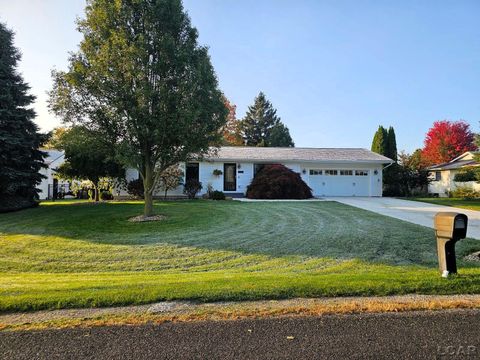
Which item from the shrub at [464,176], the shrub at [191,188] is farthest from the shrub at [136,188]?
the shrub at [464,176]

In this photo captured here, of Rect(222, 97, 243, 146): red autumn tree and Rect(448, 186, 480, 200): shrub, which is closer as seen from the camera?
Rect(448, 186, 480, 200): shrub

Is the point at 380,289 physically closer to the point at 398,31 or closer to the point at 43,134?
the point at 398,31

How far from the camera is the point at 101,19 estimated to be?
10.5 metres

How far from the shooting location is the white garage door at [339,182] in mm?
22922

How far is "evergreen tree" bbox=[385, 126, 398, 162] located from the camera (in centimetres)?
2806

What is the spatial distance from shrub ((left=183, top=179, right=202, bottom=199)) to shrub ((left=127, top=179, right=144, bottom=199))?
2729 mm

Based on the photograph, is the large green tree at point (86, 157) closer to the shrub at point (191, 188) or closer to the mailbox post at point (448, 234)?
the shrub at point (191, 188)

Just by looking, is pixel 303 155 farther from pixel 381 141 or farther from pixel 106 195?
pixel 106 195

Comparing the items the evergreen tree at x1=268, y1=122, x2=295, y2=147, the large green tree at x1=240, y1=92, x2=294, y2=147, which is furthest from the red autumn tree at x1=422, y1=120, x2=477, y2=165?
the large green tree at x1=240, y1=92, x2=294, y2=147


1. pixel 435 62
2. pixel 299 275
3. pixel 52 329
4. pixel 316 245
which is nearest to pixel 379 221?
pixel 316 245

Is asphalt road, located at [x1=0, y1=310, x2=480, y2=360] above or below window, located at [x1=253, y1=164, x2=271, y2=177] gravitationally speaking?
below

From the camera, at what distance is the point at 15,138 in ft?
47.9

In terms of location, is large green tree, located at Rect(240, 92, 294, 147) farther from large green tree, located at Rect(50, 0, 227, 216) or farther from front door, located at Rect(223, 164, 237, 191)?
large green tree, located at Rect(50, 0, 227, 216)

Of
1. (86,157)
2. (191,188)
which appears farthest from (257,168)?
(86,157)
